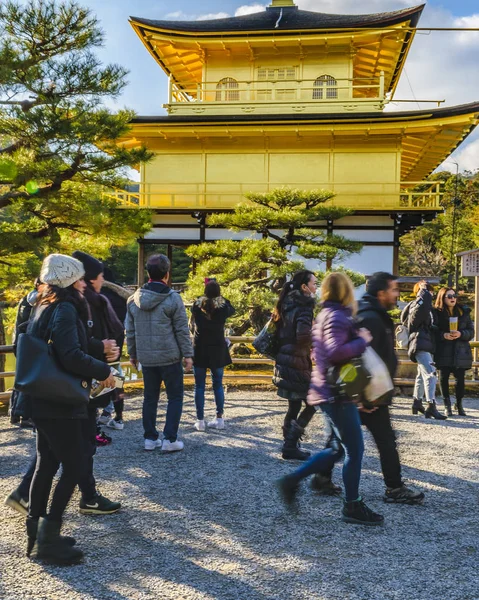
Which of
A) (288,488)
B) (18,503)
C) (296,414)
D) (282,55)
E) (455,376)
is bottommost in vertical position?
(18,503)

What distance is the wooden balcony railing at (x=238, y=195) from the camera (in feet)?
49.8

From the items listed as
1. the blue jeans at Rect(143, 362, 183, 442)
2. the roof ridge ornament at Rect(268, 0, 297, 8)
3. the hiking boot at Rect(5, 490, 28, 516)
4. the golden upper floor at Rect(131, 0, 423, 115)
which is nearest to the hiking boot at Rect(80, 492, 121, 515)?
the hiking boot at Rect(5, 490, 28, 516)

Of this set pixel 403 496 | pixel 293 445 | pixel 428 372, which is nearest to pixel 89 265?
pixel 293 445

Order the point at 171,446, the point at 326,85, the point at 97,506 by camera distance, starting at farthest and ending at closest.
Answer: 1. the point at 326,85
2. the point at 171,446
3. the point at 97,506

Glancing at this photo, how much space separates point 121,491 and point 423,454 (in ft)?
9.75

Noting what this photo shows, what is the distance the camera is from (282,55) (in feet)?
57.1

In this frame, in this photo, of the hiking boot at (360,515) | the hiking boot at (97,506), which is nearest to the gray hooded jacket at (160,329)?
the hiking boot at (97,506)

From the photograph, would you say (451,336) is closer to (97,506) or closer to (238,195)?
(97,506)

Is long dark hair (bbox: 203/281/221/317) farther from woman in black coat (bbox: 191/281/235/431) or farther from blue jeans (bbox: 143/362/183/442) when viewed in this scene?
blue jeans (bbox: 143/362/183/442)

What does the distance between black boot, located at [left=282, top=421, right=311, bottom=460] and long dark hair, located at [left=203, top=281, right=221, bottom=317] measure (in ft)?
5.29

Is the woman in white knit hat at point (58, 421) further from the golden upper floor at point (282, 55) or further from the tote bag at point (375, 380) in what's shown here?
the golden upper floor at point (282, 55)

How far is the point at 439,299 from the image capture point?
23.7 ft

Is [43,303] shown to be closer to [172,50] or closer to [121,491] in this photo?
[121,491]

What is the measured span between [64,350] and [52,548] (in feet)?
3.56
